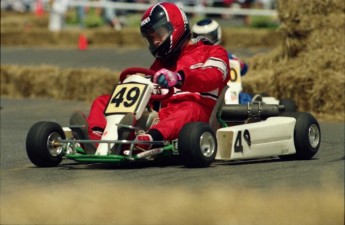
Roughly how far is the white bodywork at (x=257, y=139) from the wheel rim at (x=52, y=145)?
120 centimetres

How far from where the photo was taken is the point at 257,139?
8312mm

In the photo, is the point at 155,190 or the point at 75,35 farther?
the point at 75,35

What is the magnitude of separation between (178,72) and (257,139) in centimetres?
80

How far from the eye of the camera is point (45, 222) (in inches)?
240

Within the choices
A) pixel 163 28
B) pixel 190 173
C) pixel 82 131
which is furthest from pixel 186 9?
pixel 190 173

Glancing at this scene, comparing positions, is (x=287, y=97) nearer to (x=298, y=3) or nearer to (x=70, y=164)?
(x=298, y=3)

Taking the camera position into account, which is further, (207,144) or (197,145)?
(207,144)

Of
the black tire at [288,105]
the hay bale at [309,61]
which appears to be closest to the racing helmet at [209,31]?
the black tire at [288,105]

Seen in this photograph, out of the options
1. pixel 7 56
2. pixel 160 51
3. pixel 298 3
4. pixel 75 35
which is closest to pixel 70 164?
pixel 160 51

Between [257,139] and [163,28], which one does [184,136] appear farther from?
[163,28]

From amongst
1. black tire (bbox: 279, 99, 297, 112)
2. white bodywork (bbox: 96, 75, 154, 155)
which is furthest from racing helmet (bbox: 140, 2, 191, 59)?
black tire (bbox: 279, 99, 297, 112)

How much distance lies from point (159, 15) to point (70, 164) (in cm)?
136

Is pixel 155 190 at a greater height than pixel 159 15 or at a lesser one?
lesser

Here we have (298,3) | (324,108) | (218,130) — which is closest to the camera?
(218,130)
